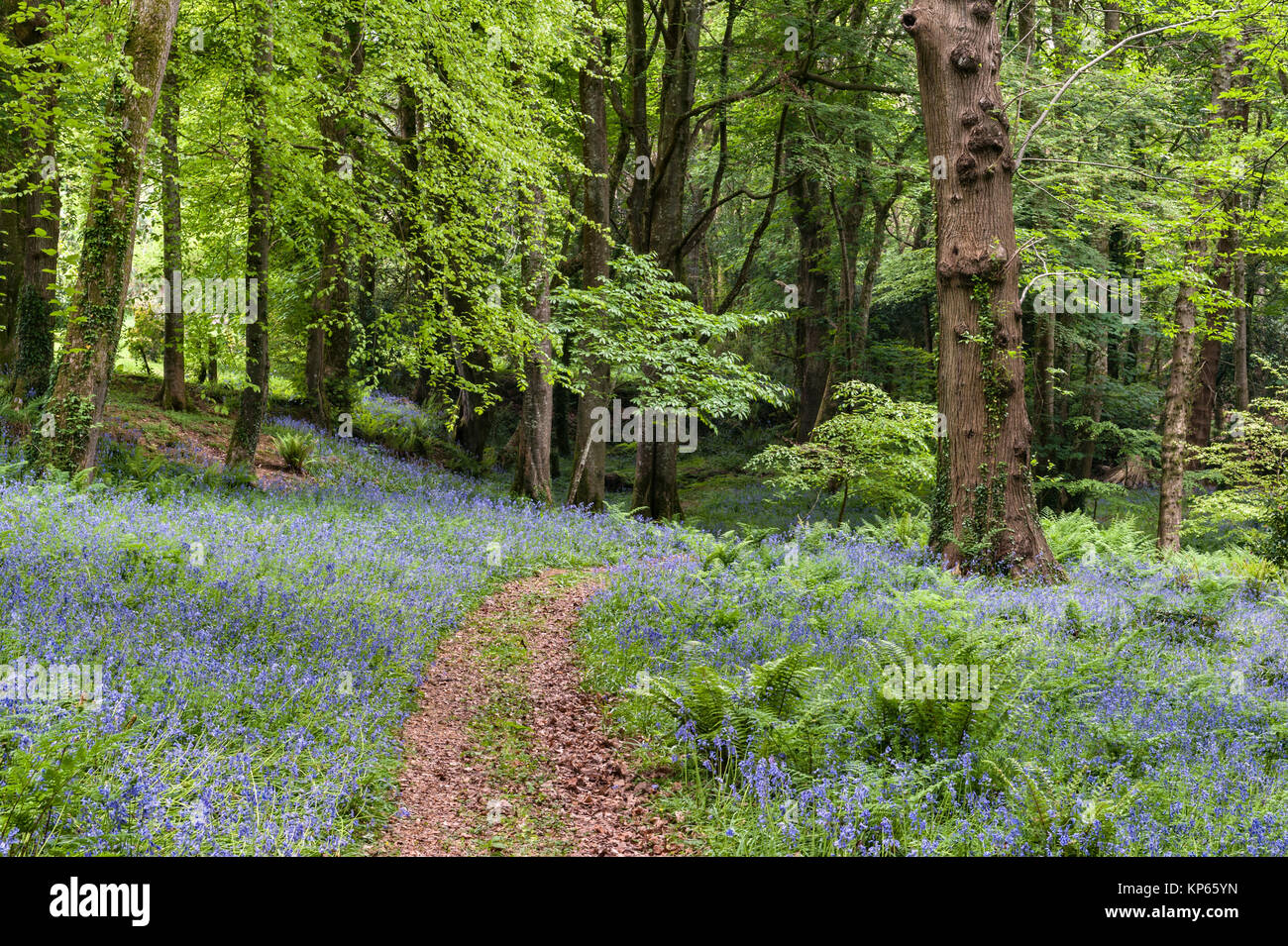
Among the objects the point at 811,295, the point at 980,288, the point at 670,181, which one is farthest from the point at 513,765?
the point at 811,295

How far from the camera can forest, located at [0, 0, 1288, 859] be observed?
4.10 m

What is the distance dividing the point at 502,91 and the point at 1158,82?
1196 centimetres

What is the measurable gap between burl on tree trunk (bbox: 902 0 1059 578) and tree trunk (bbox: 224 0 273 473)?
8.85 m

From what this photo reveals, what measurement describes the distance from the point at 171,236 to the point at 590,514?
8.73 meters

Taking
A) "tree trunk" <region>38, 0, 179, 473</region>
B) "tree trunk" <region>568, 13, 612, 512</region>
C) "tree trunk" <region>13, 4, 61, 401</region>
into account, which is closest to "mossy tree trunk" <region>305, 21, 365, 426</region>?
"tree trunk" <region>13, 4, 61, 401</region>

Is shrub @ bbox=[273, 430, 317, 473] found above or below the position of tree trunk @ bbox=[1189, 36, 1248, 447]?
below

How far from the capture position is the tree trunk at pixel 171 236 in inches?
469

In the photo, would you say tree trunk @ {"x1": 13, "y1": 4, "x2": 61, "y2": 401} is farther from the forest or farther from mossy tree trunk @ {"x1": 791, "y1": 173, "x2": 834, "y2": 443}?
mossy tree trunk @ {"x1": 791, "y1": 173, "x2": 834, "y2": 443}

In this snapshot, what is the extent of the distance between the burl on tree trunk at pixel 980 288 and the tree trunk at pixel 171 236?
31.4 ft

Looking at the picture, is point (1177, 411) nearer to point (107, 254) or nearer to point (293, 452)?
point (107, 254)

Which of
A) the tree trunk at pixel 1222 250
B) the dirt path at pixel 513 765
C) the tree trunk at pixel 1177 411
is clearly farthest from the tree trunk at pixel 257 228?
the tree trunk at pixel 1177 411

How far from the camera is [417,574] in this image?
8328mm
